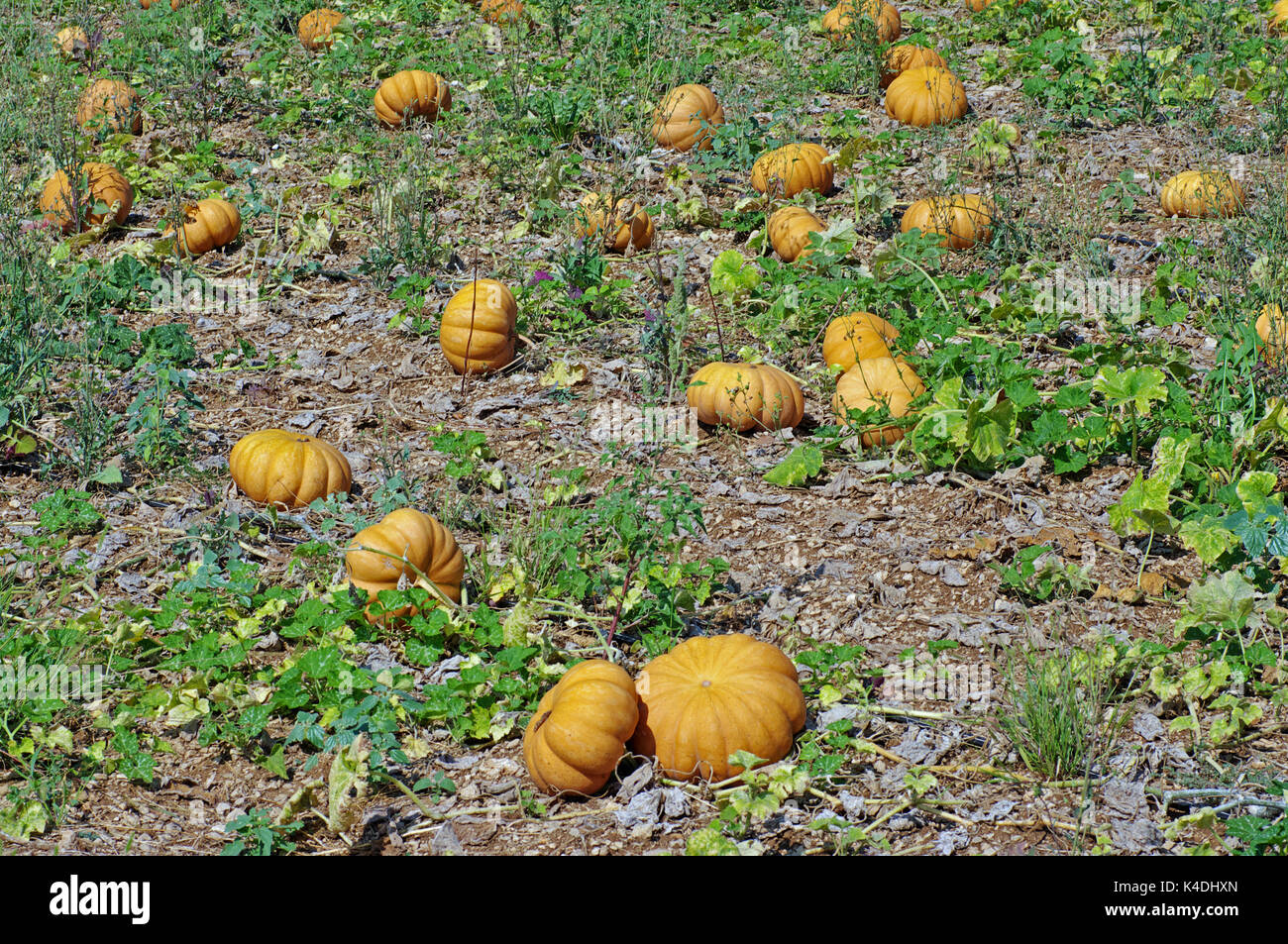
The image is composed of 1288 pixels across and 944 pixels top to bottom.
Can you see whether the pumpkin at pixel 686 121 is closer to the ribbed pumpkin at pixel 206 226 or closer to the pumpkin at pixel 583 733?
the ribbed pumpkin at pixel 206 226

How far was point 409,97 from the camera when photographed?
26.0 ft

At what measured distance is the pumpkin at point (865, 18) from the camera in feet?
27.8

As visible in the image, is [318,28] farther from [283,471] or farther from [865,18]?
[283,471]

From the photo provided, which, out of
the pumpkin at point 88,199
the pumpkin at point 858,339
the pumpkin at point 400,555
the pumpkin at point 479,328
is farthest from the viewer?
the pumpkin at point 88,199

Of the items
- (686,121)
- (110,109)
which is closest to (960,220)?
(686,121)

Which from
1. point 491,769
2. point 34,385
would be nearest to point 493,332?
point 34,385

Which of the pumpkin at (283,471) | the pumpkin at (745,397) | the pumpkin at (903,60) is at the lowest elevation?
the pumpkin at (283,471)

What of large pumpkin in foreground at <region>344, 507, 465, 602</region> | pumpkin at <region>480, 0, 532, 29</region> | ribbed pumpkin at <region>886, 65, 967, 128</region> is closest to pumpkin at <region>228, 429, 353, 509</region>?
large pumpkin in foreground at <region>344, 507, 465, 602</region>

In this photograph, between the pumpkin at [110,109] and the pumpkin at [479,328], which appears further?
the pumpkin at [110,109]

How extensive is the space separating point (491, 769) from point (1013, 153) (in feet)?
17.1

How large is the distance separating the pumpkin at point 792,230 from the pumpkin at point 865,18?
2751 mm

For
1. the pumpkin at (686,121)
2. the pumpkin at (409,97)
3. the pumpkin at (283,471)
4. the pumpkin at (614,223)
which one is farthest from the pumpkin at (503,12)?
the pumpkin at (283,471)
